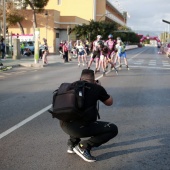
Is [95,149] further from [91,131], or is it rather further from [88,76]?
[88,76]

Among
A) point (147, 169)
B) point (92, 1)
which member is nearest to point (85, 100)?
point (147, 169)

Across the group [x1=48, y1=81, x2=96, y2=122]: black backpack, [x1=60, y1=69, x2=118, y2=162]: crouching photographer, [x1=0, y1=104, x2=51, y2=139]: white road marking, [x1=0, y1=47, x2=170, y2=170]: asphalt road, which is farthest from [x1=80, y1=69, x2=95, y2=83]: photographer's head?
[x1=0, y1=104, x2=51, y2=139]: white road marking

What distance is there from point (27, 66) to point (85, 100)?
19129 millimetres

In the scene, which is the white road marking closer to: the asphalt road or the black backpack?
the asphalt road

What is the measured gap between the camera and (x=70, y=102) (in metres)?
4.26

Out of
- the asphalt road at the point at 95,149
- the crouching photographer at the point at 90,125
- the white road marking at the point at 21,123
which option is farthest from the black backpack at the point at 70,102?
the white road marking at the point at 21,123

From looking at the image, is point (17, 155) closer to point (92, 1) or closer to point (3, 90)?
point (3, 90)

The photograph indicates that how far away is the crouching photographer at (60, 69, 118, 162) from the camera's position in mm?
4449

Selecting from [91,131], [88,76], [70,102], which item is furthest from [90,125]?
[88,76]

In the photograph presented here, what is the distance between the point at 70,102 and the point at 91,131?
592mm

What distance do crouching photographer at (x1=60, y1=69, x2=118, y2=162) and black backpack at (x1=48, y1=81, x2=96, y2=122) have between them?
0.09m

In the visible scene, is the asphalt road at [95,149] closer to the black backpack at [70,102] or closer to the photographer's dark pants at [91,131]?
the photographer's dark pants at [91,131]

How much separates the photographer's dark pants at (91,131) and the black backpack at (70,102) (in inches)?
6.4

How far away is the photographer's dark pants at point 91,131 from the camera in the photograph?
454 centimetres
